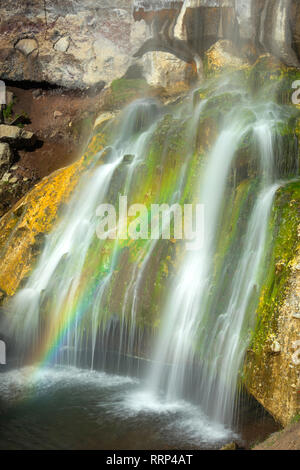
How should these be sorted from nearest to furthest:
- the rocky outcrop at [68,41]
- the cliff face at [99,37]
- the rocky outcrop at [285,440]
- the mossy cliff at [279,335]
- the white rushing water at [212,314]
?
the rocky outcrop at [285,440] < the mossy cliff at [279,335] < the white rushing water at [212,314] < the cliff face at [99,37] < the rocky outcrop at [68,41]

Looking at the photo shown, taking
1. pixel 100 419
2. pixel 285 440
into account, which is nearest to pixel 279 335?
pixel 285 440

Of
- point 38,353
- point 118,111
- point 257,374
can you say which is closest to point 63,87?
point 118,111

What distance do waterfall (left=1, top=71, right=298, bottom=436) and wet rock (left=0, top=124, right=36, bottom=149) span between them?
4996 millimetres

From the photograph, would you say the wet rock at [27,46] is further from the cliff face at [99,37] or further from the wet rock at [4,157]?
the wet rock at [4,157]

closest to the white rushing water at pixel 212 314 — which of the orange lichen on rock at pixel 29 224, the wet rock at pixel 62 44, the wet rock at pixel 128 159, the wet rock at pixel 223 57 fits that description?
the wet rock at pixel 128 159

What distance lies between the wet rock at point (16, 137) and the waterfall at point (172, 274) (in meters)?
5.00

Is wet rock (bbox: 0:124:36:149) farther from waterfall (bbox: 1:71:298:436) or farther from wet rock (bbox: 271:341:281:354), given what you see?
wet rock (bbox: 271:341:281:354)

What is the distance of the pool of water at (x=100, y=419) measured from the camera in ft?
20.8

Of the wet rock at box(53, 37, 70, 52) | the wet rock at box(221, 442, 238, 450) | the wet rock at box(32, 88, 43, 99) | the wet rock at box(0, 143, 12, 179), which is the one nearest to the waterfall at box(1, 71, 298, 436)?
the wet rock at box(221, 442, 238, 450)

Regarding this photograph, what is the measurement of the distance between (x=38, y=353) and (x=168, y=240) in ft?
12.2

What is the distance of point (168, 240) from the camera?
931 cm

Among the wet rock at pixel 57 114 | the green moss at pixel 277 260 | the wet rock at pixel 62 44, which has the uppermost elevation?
the wet rock at pixel 62 44

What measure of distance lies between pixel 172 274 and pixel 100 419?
3.04 m

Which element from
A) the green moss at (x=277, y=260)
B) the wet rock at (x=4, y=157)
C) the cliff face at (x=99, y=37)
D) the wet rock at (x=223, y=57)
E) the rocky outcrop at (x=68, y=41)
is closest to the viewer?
the green moss at (x=277, y=260)
